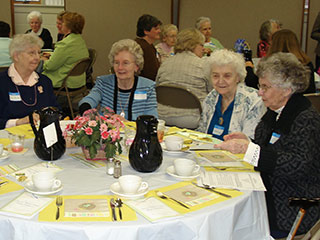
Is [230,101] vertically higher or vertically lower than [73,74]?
higher

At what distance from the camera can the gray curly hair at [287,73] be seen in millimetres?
2182

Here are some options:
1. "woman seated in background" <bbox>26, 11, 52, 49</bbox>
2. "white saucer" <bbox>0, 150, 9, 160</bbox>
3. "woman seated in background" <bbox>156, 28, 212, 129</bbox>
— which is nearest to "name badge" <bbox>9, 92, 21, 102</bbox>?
"white saucer" <bbox>0, 150, 9, 160</bbox>

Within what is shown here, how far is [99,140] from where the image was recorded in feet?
6.35

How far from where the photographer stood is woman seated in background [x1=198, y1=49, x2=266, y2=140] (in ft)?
9.13

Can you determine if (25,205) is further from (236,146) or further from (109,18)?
(109,18)

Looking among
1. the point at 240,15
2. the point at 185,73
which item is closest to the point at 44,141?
the point at 185,73

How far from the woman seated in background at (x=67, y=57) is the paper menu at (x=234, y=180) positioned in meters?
4.11

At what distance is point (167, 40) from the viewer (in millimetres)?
6598

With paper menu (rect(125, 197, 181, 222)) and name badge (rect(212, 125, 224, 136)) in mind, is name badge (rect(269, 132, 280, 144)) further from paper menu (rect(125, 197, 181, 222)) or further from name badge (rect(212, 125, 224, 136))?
paper menu (rect(125, 197, 181, 222))

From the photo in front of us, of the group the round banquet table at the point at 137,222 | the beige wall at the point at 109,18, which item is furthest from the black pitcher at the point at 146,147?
the beige wall at the point at 109,18

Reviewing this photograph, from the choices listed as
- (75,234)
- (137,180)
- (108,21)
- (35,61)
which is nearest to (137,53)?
(35,61)

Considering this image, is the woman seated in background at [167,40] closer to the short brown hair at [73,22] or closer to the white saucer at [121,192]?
the short brown hair at [73,22]

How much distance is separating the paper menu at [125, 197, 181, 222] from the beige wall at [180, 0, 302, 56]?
24.6 ft

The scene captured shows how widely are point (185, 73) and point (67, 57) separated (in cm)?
210
